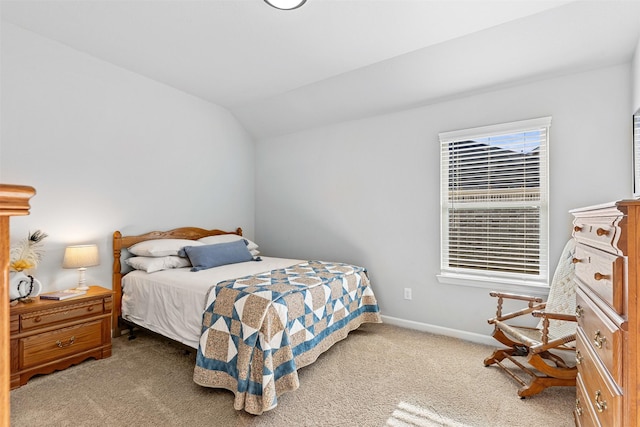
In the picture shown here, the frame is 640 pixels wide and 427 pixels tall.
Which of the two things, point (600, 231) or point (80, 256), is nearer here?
point (600, 231)

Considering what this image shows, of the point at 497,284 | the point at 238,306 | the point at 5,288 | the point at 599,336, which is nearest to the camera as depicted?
the point at 5,288

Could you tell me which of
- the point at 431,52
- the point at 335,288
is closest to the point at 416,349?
the point at 335,288

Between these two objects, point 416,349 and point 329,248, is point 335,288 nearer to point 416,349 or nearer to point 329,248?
point 416,349

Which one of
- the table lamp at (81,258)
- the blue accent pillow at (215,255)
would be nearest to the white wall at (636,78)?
the blue accent pillow at (215,255)

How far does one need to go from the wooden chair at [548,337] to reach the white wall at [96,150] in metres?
3.54

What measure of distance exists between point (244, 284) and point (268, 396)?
0.80 m

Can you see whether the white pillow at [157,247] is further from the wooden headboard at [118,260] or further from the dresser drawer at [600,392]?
the dresser drawer at [600,392]

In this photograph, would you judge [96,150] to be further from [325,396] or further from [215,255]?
[325,396]

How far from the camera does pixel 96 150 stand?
3.11 m

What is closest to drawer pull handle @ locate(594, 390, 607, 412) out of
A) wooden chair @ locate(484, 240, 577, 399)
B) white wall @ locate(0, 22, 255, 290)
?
wooden chair @ locate(484, 240, 577, 399)

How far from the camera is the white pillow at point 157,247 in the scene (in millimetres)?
3145

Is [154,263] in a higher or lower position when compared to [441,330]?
higher

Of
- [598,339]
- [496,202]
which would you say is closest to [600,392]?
[598,339]

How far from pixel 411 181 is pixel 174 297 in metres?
2.60
